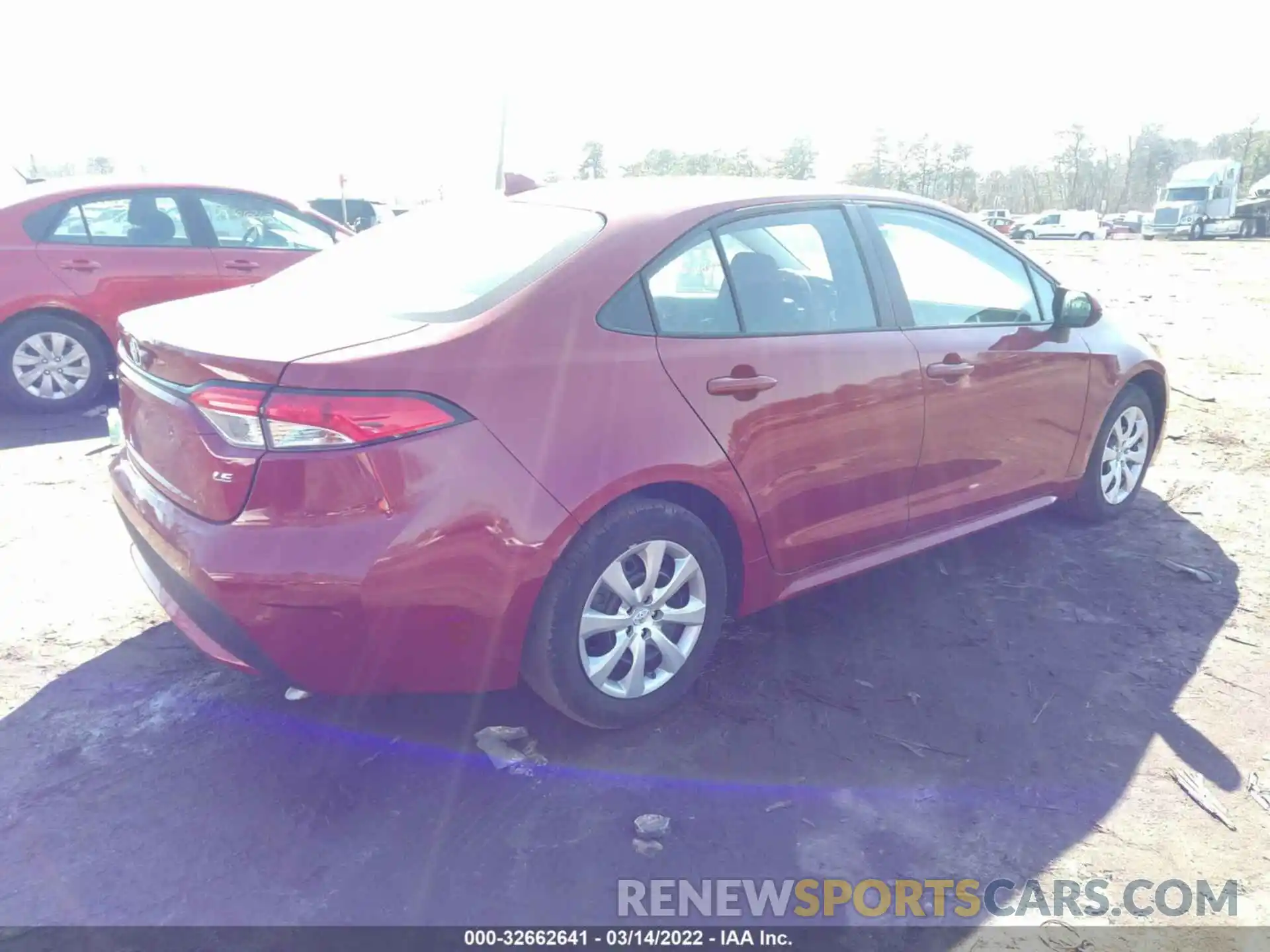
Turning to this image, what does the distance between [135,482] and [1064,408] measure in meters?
3.70

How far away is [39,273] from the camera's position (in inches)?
245

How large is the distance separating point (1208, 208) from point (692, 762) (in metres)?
44.8

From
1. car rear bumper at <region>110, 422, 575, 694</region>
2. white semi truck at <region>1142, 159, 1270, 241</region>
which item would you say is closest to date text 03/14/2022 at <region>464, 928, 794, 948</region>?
car rear bumper at <region>110, 422, 575, 694</region>

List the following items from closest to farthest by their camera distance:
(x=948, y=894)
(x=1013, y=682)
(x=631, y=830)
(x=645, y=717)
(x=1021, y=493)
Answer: (x=948, y=894), (x=631, y=830), (x=645, y=717), (x=1013, y=682), (x=1021, y=493)

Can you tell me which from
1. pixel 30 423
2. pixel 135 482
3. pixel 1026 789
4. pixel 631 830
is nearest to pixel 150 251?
pixel 30 423

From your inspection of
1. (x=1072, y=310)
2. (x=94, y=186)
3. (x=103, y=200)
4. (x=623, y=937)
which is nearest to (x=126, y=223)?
(x=103, y=200)

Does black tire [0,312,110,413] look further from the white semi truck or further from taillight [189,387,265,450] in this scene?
the white semi truck

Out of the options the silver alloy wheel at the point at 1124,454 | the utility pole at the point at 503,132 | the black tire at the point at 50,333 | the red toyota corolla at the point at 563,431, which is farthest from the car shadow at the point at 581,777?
the utility pole at the point at 503,132

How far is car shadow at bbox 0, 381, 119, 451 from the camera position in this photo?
5848 mm

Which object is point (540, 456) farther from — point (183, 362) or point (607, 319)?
point (183, 362)

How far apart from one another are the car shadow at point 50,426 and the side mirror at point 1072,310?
5.43 metres

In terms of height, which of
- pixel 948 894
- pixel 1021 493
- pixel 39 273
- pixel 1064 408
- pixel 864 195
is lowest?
pixel 948 894

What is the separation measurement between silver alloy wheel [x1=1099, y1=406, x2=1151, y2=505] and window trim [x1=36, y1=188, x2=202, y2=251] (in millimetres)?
6073

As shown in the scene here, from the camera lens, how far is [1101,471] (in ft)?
15.1
